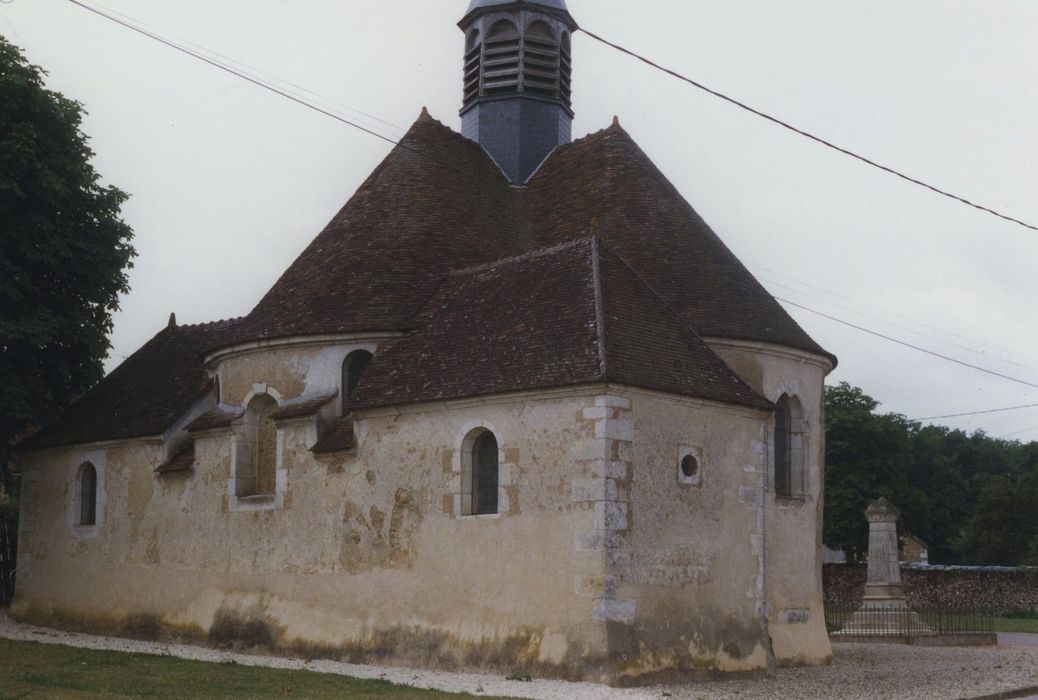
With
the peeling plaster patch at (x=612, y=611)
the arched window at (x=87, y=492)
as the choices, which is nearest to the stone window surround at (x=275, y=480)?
the arched window at (x=87, y=492)

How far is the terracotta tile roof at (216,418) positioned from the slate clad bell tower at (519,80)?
8079mm

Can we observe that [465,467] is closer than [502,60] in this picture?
Yes

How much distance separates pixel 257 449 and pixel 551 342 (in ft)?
21.7

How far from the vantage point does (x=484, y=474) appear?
18.3m

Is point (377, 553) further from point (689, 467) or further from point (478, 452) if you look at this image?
point (689, 467)

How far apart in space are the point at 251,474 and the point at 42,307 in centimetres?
691

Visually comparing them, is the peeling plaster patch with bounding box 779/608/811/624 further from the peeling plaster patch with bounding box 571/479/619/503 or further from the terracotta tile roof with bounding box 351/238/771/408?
the peeling plaster patch with bounding box 571/479/619/503

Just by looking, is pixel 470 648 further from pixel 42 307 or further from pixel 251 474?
pixel 42 307

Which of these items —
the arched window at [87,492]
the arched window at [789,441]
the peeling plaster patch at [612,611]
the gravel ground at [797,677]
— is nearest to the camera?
the gravel ground at [797,677]

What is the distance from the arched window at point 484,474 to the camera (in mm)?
18188

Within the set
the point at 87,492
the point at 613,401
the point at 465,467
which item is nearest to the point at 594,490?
the point at 613,401

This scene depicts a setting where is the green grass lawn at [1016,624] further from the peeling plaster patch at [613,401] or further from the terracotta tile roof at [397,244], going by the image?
the peeling plaster patch at [613,401]

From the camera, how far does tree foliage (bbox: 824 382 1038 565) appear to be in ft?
170

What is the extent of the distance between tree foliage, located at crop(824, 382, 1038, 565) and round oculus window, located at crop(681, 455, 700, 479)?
33710 mm
